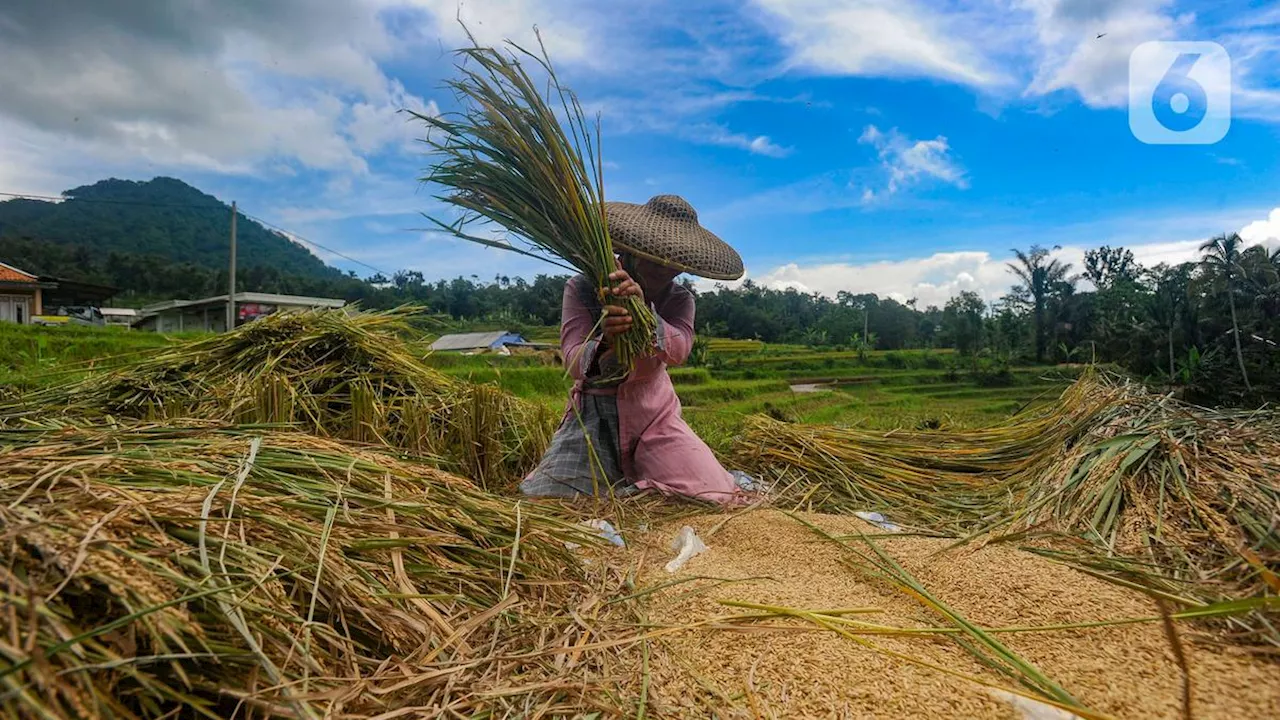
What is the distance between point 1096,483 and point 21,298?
26.6m

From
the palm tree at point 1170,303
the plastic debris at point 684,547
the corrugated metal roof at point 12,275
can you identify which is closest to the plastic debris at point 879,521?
the plastic debris at point 684,547

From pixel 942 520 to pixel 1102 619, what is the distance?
1033 mm

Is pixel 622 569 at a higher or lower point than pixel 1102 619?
lower

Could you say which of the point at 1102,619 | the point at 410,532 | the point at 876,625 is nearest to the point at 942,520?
the point at 1102,619

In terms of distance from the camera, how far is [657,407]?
2658 mm

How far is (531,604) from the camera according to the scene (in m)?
1.22

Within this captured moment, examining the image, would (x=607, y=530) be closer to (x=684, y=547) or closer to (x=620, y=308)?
(x=684, y=547)

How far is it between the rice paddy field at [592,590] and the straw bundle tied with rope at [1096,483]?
12 mm

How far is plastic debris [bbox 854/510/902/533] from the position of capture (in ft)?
6.72

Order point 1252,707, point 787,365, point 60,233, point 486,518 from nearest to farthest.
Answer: point 1252,707, point 486,518, point 787,365, point 60,233

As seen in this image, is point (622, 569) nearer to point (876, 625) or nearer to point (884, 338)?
point (876, 625)

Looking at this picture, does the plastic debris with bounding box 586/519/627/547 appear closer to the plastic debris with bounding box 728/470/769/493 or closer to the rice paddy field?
the rice paddy field

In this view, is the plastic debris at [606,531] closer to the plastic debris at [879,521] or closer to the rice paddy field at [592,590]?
the rice paddy field at [592,590]

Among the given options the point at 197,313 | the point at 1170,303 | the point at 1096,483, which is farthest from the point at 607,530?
the point at 197,313
